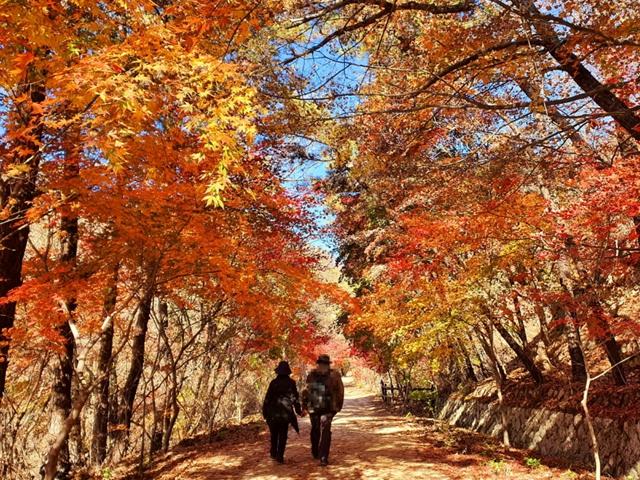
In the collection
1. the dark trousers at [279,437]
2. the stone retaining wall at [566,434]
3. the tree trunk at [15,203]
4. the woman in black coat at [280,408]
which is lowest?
the stone retaining wall at [566,434]

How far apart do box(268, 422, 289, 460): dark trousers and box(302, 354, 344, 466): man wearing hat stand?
532 mm

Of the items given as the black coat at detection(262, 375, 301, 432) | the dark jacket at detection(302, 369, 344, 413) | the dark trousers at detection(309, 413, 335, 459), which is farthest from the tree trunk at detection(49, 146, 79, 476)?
the dark trousers at detection(309, 413, 335, 459)

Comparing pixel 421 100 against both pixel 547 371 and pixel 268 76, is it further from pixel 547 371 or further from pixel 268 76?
pixel 547 371

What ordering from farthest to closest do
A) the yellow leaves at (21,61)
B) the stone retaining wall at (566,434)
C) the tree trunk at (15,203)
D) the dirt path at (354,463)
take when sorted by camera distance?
the stone retaining wall at (566,434) → the dirt path at (354,463) → the tree trunk at (15,203) → the yellow leaves at (21,61)

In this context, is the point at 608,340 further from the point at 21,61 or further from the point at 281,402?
the point at 21,61

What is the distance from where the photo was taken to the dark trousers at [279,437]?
759 cm

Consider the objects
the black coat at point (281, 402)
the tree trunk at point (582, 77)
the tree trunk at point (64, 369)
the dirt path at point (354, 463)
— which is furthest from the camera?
the tree trunk at point (64, 369)

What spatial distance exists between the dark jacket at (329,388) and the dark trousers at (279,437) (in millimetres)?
567

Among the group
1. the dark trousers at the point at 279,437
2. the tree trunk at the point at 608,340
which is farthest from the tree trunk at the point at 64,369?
the tree trunk at the point at 608,340

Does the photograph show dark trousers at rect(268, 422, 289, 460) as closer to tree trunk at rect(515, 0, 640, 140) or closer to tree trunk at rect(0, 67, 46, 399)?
tree trunk at rect(0, 67, 46, 399)

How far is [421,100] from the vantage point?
7.96m

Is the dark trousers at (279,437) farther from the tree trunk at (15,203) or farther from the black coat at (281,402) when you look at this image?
the tree trunk at (15,203)

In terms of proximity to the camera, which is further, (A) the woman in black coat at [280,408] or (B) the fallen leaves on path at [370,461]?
(A) the woman in black coat at [280,408]

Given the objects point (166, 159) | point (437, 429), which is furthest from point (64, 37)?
point (437, 429)
